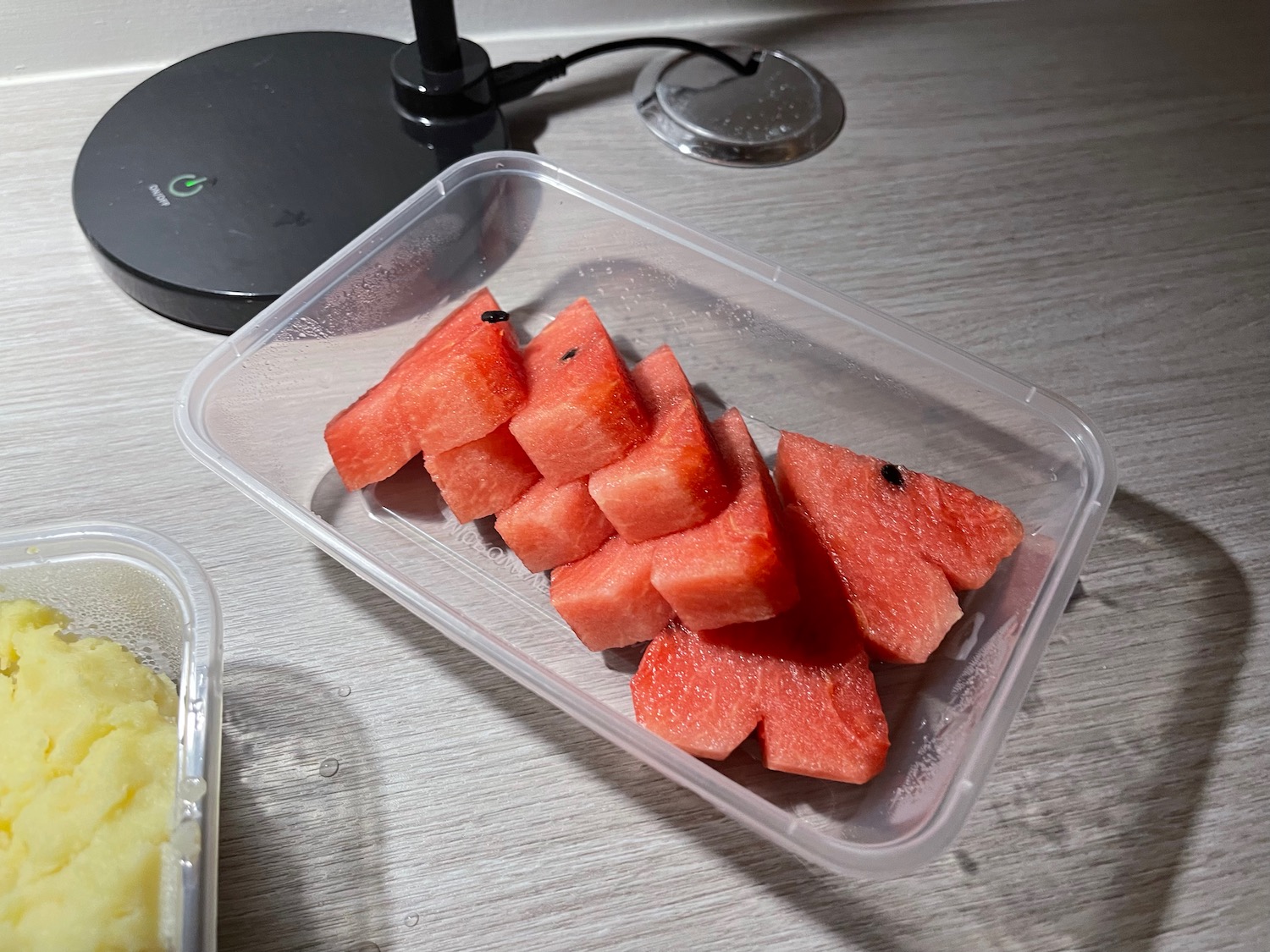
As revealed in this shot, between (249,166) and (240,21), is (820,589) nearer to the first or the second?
(249,166)

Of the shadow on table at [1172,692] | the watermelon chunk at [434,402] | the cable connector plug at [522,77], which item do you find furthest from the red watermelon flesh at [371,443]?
the shadow on table at [1172,692]

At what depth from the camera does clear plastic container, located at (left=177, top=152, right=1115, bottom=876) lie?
693mm

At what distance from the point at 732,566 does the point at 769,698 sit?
0.11 meters

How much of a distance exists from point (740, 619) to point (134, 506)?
569 mm

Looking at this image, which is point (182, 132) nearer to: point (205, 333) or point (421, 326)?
point (205, 333)

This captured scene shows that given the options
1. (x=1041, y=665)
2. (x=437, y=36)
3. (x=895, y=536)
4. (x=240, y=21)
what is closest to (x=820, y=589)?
(x=895, y=536)

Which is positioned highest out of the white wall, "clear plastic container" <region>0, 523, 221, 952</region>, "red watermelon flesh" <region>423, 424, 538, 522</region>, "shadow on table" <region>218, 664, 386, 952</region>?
the white wall

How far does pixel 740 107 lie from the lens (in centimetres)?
132

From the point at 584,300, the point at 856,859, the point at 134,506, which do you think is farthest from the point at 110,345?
the point at 856,859

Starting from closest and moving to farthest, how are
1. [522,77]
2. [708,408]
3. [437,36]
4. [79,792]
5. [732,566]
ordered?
[79,792] → [732,566] → [708,408] → [437,36] → [522,77]

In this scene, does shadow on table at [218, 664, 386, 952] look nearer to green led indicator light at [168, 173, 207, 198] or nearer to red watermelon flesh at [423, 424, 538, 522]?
red watermelon flesh at [423, 424, 538, 522]

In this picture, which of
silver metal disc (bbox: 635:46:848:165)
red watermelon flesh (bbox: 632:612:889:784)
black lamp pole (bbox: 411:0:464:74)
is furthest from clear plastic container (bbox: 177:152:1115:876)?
silver metal disc (bbox: 635:46:848:165)

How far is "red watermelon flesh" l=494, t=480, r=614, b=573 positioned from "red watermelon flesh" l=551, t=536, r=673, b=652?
1.1 inches

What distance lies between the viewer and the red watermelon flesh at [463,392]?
81 centimetres
